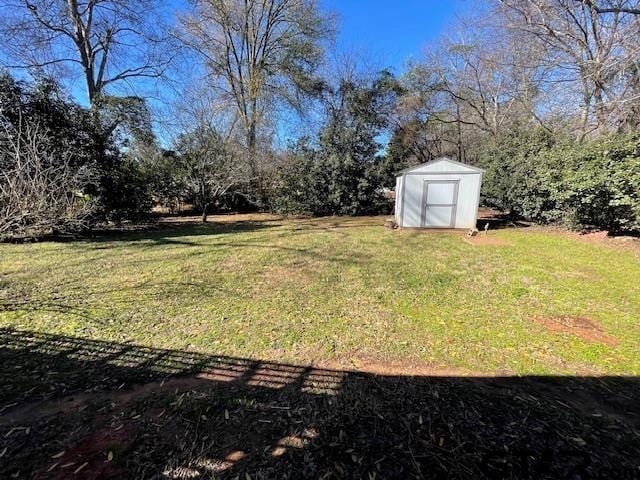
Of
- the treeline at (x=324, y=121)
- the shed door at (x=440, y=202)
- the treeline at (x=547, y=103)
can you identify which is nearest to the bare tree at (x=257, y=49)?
the treeline at (x=324, y=121)

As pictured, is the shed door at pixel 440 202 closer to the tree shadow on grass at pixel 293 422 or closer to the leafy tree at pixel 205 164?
the tree shadow on grass at pixel 293 422

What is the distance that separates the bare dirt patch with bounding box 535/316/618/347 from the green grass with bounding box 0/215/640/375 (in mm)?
82

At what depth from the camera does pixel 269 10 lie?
15859mm

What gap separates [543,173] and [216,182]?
467 inches

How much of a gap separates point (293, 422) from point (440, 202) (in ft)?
29.5

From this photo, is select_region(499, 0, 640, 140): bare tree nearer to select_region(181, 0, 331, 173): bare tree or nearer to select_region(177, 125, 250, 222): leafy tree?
select_region(181, 0, 331, 173): bare tree

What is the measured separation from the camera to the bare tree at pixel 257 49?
608 inches

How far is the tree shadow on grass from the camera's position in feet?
5.51

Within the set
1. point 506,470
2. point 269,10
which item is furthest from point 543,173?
point 269,10

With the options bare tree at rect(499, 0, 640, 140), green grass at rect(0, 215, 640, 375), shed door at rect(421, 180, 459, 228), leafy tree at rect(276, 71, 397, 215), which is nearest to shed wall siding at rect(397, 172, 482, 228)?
shed door at rect(421, 180, 459, 228)

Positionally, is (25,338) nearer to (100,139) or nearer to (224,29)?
(100,139)

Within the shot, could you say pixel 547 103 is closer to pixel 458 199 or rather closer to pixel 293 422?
pixel 458 199

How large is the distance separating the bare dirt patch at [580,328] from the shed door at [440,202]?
640 centimetres

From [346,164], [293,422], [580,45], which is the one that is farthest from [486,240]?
[580,45]
